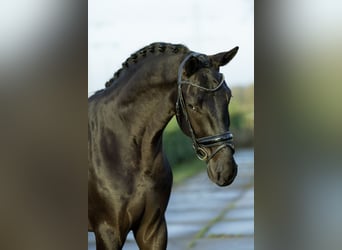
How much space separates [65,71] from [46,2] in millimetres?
258

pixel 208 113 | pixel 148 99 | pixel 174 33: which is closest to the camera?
pixel 208 113

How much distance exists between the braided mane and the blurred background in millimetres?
139

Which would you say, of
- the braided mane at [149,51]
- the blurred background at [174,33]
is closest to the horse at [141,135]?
the braided mane at [149,51]

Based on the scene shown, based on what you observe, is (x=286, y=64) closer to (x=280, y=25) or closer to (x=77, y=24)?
(x=280, y=25)

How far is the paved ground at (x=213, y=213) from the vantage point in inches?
97.7

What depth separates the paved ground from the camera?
2.48 meters

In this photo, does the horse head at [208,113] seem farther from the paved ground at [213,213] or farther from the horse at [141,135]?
the paved ground at [213,213]

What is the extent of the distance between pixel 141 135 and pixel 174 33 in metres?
0.48

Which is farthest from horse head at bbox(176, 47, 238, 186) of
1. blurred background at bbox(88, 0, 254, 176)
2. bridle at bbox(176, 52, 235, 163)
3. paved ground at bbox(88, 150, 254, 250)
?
paved ground at bbox(88, 150, 254, 250)

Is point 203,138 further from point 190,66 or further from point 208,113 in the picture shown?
point 190,66

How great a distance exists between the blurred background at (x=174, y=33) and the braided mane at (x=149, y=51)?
0.46ft

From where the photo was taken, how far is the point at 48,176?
88.0 inches

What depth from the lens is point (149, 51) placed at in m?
2.20

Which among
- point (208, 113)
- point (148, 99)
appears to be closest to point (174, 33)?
point (148, 99)
